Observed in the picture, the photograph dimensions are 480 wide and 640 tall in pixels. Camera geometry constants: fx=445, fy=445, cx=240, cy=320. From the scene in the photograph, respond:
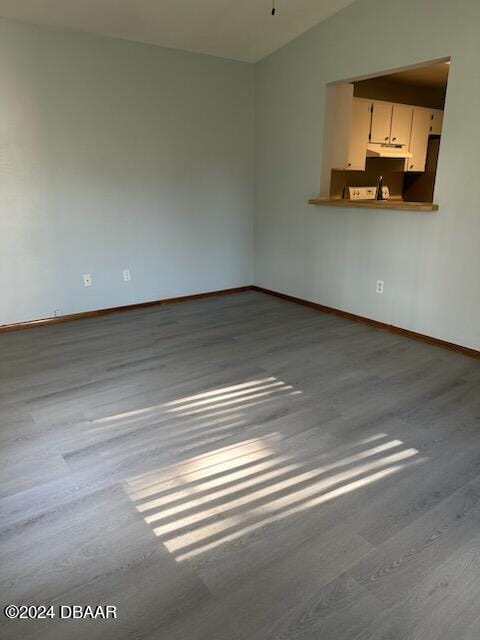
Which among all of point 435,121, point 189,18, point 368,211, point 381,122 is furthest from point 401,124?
point 189,18

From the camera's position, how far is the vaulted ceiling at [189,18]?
3361 mm

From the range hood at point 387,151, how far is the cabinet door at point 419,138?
0.52 ft

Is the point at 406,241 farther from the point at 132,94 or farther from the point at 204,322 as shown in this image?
the point at 132,94

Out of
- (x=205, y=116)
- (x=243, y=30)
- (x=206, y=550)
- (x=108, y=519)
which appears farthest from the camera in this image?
(x=205, y=116)

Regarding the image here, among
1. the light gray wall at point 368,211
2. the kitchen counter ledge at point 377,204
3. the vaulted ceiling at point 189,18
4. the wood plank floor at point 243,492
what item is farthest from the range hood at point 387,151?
the wood plank floor at point 243,492

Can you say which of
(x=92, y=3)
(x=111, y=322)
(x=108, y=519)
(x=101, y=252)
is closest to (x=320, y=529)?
(x=108, y=519)

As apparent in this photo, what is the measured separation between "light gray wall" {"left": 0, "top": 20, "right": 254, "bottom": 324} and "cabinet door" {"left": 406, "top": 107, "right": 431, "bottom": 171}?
85.4 inches

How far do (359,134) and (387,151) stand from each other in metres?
0.52

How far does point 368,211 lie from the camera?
3.95 m

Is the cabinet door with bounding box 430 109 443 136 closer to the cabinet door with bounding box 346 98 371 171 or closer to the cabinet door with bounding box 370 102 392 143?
the cabinet door with bounding box 370 102 392 143

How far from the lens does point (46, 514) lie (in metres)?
1.77

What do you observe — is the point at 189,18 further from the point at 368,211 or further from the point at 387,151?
the point at 387,151

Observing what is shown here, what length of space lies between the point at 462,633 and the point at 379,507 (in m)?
0.53

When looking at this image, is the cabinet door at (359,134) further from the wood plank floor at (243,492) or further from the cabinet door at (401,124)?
the wood plank floor at (243,492)
